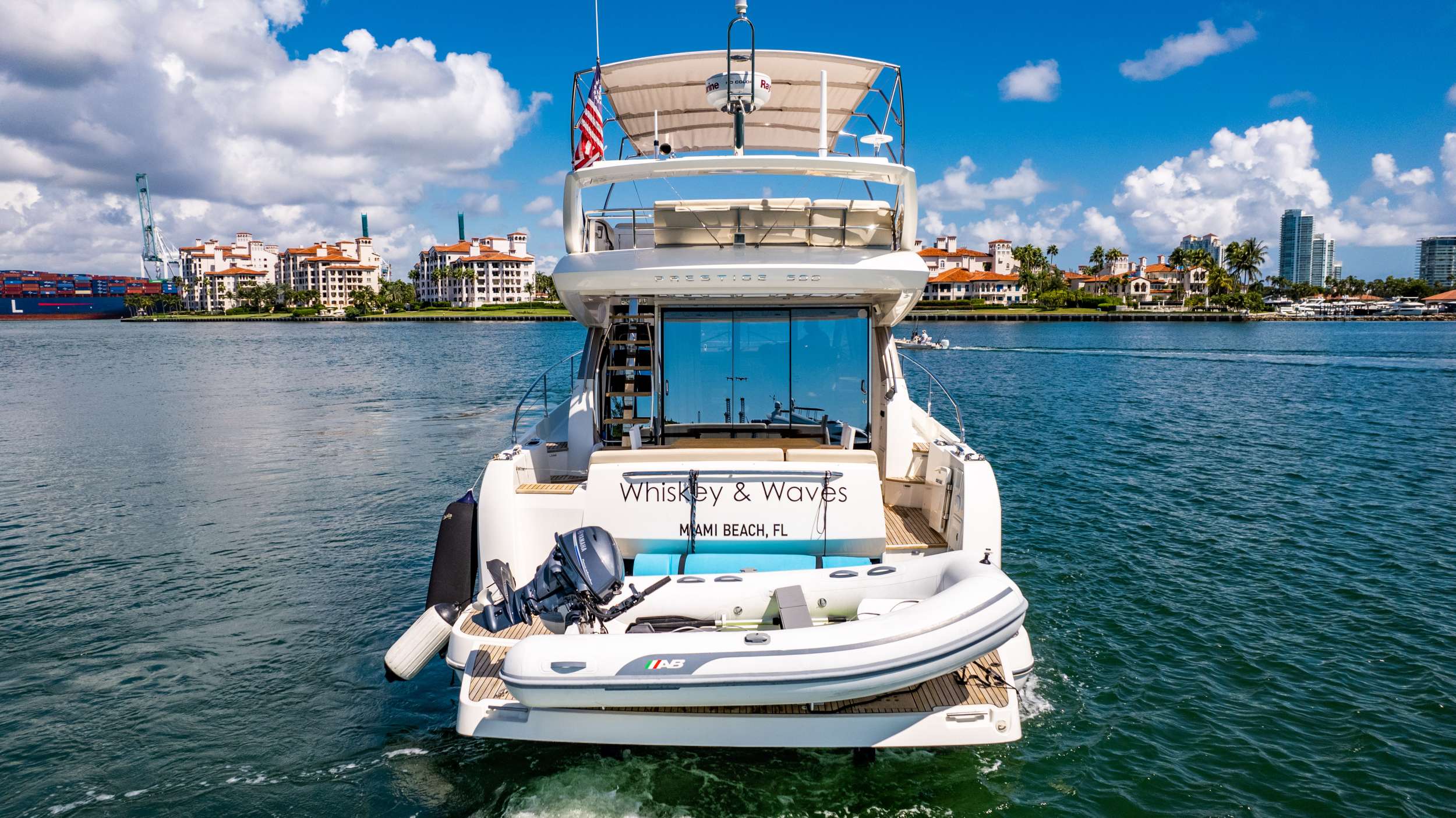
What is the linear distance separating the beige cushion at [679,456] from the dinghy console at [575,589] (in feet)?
2.60

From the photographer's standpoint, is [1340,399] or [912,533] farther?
[1340,399]

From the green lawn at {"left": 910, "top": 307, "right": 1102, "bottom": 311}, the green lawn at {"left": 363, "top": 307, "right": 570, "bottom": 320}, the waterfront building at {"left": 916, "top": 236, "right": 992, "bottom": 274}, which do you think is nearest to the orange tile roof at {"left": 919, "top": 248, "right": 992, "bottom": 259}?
the waterfront building at {"left": 916, "top": 236, "right": 992, "bottom": 274}

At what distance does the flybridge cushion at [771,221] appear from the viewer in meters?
7.07

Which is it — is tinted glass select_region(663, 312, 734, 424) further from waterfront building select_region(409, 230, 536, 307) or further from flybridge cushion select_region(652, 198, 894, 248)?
waterfront building select_region(409, 230, 536, 307)

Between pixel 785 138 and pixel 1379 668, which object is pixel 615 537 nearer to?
pixel 785 138

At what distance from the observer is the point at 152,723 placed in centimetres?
712

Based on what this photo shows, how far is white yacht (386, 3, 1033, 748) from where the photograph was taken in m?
4.82

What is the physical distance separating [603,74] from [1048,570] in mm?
8982

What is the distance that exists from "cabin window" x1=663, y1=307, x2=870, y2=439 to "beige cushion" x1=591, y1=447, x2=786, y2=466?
6.73 ft

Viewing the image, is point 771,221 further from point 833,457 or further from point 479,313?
point 479,313

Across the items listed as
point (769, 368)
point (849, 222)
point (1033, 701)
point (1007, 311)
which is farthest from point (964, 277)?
point (1033, 701)

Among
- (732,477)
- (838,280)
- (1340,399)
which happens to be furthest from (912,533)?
(1340,399)

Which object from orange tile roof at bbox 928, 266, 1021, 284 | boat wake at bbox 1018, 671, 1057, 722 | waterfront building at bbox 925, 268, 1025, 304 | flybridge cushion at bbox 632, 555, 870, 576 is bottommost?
boat wake at bbox 1018, 671, 1057, 722

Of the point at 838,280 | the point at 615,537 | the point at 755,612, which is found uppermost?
the point at 838,280
